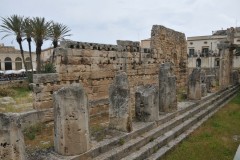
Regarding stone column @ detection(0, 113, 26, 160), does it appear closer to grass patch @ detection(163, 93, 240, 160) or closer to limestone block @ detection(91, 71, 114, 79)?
grass patch @ detection(163, 93, 240, 160)

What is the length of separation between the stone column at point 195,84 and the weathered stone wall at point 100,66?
2.49 meters

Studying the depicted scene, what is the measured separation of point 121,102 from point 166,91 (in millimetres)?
2693

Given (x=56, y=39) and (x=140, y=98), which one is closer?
(x=140, y=98)

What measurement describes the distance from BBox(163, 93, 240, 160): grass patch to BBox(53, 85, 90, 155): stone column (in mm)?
2249

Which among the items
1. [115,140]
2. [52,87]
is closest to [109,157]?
[115,140]

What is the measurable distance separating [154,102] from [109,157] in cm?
247

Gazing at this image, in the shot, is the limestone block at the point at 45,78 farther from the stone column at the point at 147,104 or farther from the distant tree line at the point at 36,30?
the distant tree line at the point at 36,30

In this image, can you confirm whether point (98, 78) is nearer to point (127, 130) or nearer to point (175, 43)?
point (127, 130)

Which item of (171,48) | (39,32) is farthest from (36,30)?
(171,48)

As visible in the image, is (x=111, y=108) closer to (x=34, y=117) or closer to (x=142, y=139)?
(x=142, y=139)

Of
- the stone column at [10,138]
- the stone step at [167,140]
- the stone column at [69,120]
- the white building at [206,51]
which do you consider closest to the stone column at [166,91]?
the stone step at [167,140]

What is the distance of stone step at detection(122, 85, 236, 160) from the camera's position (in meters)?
5.46

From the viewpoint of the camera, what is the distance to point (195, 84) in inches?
404

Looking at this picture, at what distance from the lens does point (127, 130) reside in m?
5.82
